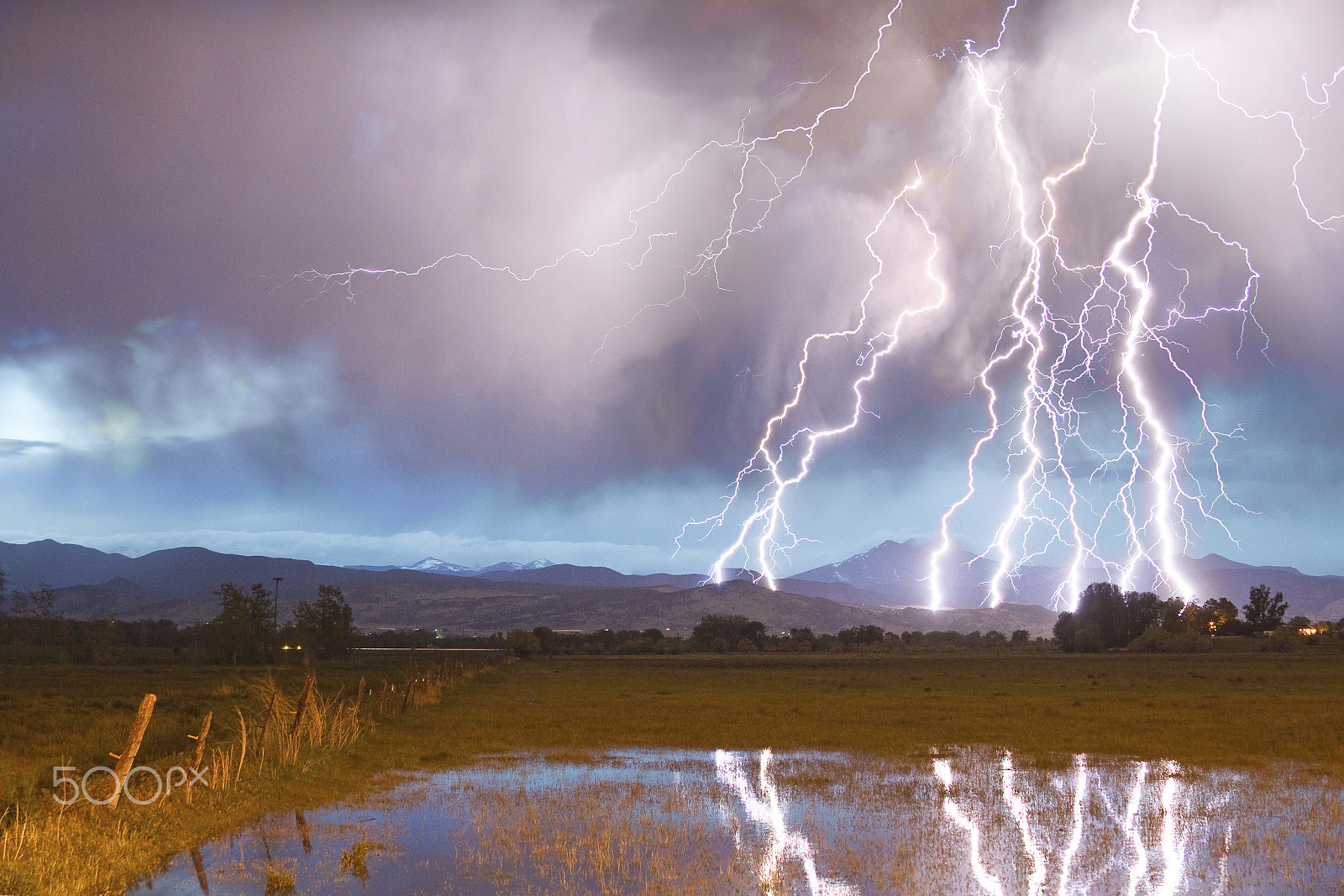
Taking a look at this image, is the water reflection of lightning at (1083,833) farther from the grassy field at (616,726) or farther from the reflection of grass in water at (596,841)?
the grassy field at (616,726)

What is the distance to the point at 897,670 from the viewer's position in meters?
61.5

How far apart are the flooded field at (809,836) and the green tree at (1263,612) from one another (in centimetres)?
12617

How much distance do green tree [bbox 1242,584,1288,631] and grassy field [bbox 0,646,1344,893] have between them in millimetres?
80401

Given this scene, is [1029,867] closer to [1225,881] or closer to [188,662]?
[1225,881]

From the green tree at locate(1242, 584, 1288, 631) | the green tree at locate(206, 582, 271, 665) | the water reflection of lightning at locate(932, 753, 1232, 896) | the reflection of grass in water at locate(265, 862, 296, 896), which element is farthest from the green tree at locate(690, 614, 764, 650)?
the reflection of grass in water at locate(265, 862, 296, 896)

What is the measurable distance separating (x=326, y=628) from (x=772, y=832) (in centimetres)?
9704

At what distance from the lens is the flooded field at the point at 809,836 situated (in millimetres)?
9953

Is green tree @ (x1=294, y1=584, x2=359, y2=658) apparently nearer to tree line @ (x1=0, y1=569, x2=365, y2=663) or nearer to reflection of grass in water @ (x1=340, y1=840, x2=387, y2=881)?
tree line @ (x1=0, y1=569, x2=365, y2=663)

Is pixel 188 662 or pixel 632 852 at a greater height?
pixel 632 852

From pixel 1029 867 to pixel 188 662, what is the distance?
288 ft

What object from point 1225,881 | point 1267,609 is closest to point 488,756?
point 1225,881

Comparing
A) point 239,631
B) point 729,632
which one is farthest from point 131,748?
point 729,632

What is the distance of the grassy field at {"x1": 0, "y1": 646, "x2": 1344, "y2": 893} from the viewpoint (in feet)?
38.3

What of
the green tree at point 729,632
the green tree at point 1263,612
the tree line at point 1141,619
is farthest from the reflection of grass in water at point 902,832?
the green tree at point 1263,612
